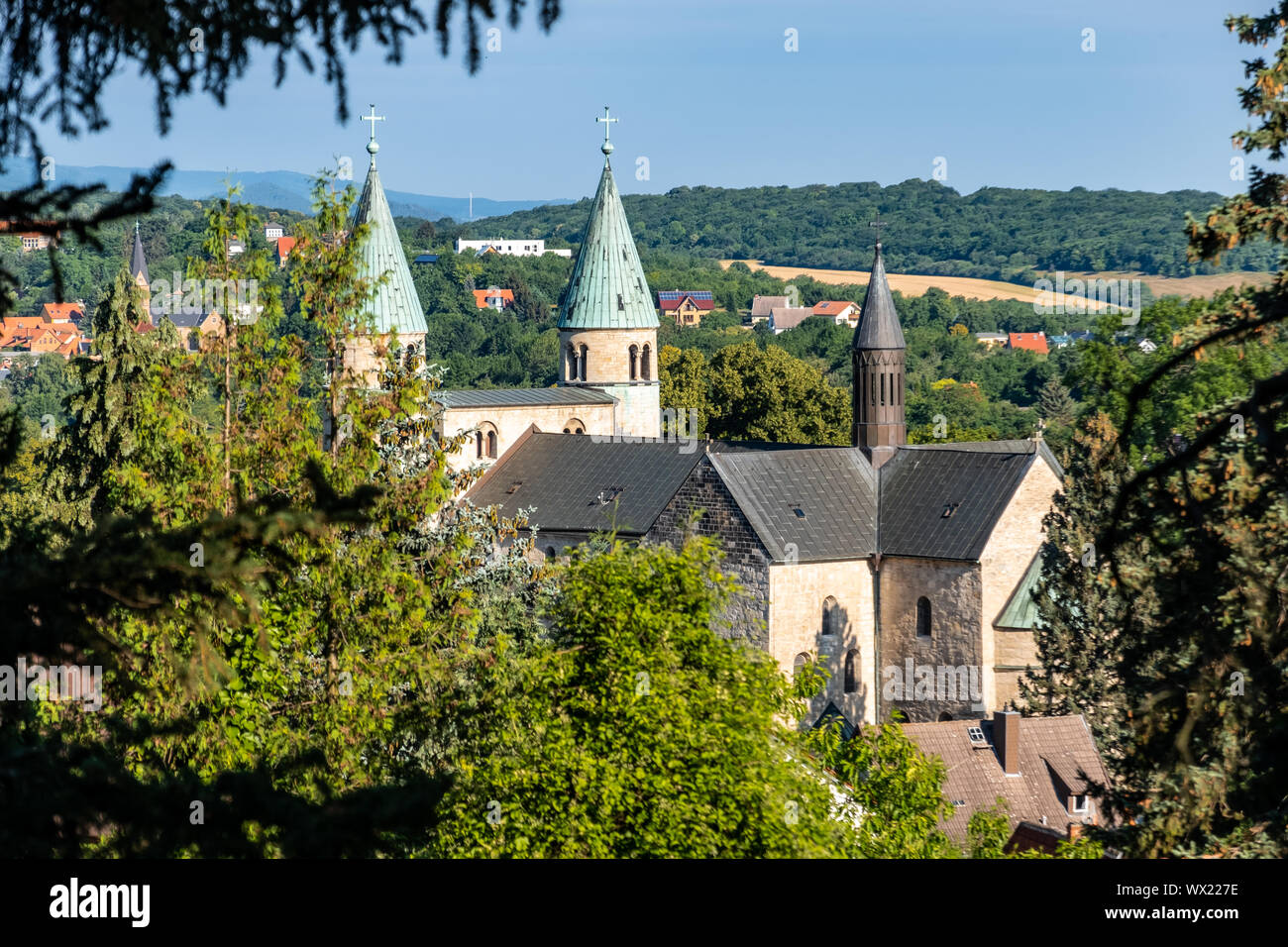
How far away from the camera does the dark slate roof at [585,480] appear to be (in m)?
43.9

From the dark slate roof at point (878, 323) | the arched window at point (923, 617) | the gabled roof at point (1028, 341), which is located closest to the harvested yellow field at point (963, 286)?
the gabled roof at point (1028, 341)

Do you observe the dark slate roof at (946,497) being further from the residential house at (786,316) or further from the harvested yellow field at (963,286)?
the residential house at (786,316)

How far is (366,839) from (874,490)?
35.7 m

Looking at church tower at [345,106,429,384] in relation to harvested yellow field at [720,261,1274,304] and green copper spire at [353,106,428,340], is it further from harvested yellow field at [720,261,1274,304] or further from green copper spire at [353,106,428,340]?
harvested yellow field at [720,261,1274,304]

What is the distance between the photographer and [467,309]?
120 metres

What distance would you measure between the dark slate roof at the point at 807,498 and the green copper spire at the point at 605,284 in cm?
1359

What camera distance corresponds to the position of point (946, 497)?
40.1 metres

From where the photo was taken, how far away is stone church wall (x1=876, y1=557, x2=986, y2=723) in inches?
1506

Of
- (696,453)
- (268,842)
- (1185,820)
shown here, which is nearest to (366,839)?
(268,842)

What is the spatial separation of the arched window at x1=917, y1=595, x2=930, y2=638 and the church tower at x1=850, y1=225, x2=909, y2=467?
441 centimetres

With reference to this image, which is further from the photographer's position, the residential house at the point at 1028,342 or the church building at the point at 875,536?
the residential house at the point at 1028,342

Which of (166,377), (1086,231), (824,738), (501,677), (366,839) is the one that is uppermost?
(1086,231)

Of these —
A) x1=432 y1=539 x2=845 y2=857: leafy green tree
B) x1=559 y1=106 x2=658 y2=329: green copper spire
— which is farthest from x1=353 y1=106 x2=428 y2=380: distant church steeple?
x1=432 y1=539 x2=845 y2=857: leafy green tree
